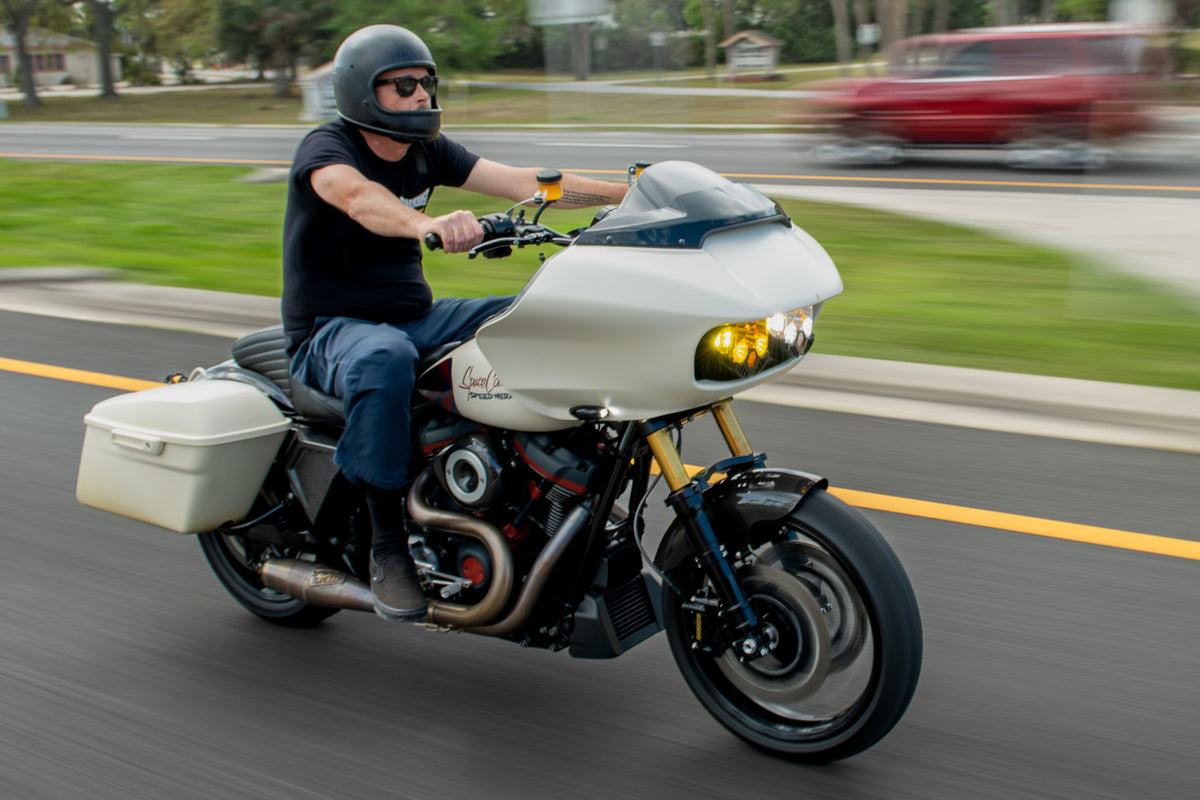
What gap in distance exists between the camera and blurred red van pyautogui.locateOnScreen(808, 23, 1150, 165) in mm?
13180

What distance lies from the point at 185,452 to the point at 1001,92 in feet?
42.6

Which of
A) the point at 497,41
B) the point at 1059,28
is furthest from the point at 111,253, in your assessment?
the point at 497,41

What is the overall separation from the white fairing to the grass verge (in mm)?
88

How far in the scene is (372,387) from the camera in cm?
299

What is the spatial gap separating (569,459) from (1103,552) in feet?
6.94

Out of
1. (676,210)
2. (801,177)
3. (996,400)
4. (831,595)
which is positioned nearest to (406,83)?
(676,210)

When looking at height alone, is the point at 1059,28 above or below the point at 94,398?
above

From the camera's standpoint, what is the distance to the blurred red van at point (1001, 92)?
13.2 meters

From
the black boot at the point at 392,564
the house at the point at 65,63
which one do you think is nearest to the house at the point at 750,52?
the house at the point at 65,63

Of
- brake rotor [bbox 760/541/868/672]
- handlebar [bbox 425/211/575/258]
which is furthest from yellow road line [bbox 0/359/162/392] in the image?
brake rotor [bbox 760/541/868/672]

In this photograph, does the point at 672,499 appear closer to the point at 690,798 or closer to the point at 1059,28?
the point at 690,798

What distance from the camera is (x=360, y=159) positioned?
3.27m

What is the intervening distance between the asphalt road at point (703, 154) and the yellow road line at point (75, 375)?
6.69 metres

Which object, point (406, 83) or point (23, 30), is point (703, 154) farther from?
point (23, 30)
